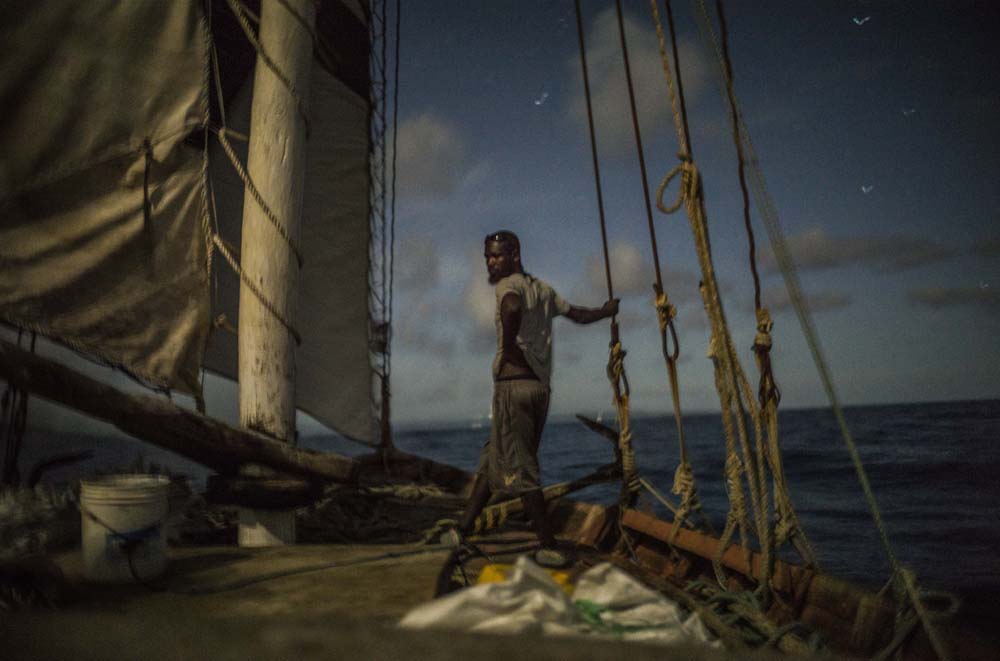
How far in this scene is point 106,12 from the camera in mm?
3090

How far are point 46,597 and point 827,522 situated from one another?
11273 millimetres

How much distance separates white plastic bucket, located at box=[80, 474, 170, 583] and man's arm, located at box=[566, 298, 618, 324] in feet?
9.20

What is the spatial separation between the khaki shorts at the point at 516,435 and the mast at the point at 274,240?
1280 mm

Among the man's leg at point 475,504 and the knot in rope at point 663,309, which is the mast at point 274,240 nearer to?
the man's leg at point 475,504

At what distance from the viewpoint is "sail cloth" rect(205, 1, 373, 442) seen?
521cm

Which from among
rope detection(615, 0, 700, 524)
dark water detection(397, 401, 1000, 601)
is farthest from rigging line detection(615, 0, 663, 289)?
dark water detection(397, 401, 1000, 601)

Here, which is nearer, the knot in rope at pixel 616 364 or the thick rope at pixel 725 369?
the thick rope at pixel 725 369

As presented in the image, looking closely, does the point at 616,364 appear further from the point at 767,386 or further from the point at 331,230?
the point at 331,230

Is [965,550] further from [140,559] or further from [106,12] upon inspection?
[106,12]

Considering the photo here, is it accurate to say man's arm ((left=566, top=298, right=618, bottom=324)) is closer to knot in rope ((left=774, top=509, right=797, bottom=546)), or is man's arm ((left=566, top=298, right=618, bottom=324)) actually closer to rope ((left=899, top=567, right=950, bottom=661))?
knot in rope ((left=774, top=509, right=797, bottom=546))

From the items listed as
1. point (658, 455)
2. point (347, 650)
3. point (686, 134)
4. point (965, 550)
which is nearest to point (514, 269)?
point (686, 134)

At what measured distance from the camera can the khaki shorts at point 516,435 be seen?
3.46 meters

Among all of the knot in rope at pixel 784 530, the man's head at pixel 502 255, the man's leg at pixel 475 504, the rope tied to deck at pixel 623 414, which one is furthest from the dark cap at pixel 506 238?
the knot in rope at pixel 784 530

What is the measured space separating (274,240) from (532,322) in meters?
1.68
